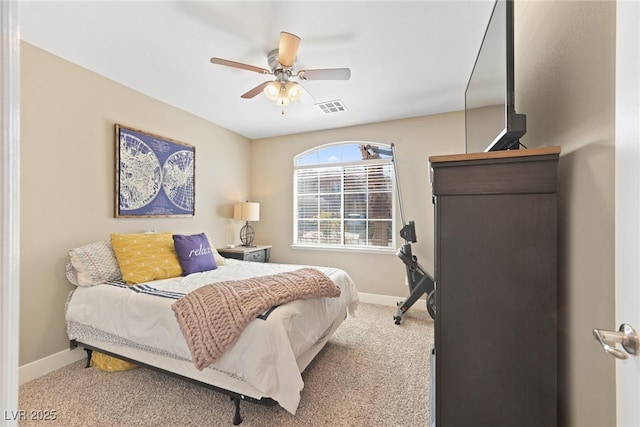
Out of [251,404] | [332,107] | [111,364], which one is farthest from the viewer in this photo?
[332,107]

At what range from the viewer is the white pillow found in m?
2.21

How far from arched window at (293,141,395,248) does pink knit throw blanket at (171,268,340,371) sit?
2181 mm

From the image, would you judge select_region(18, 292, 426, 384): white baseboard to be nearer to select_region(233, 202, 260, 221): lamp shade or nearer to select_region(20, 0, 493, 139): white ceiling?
select_region(233, 202, 260, 221): lamp shade

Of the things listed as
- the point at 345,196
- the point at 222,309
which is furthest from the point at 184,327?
the point at 345,196

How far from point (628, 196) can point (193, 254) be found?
290 cm

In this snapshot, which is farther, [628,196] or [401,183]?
[401,183]

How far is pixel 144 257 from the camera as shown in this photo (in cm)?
244

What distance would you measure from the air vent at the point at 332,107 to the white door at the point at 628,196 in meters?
2.76

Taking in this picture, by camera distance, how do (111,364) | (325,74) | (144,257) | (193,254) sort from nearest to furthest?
1. (325,74)
2. (111,364)
3. (144,257)
4. (193,254)

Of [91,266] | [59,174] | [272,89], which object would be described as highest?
[272,89]

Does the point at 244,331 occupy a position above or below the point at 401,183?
below

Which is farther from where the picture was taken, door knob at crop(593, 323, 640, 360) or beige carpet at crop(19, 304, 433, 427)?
beige carpet at crop(19, 304, 433, 427)

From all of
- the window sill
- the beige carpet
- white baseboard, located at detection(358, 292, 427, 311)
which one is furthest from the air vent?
the beige carpet

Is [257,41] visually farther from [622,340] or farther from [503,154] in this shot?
[622,340]
